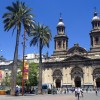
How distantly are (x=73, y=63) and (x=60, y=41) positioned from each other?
360 inches

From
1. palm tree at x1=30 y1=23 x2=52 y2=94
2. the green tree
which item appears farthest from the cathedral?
palm tree at x1=30 y1=23 x2=52 y2=94

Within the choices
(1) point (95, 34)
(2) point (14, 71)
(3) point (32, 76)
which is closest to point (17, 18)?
(2) point (14, 71)

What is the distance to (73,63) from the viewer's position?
94625mm

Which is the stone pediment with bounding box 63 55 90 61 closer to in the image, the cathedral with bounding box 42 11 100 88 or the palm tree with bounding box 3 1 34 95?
the cathedral with bounding box 42 11 100 88

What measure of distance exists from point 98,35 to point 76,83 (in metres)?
18.1

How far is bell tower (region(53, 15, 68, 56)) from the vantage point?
317 feet

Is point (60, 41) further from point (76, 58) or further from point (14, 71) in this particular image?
point (14, 71)

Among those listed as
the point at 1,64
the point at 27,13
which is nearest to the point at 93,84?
the point at 1,64

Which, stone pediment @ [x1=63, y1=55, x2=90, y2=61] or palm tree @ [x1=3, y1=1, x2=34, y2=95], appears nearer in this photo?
palm tree @ [x1=3, y1=1, x2=34, y2=95]

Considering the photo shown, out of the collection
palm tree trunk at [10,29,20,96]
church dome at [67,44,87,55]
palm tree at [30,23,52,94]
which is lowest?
palm tree trunk at [10,29,20,96]

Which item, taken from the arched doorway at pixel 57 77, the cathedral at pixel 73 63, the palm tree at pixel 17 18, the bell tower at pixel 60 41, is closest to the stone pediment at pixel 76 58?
the cathedral at pixel 73 63

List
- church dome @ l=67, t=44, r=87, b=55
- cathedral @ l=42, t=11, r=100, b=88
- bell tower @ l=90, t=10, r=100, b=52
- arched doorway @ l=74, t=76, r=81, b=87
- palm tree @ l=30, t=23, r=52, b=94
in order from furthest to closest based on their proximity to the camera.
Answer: church dome @ l=67, t=44, r=87, b=55, arched doorway @ l=74, t=76, r=81, b=87, bell tower @ l=90, t=10, r=100, b=52, cathedral @ l=42, t=11, r=100, b=88, palm tree @ l=30, t=23, r=52, b=94

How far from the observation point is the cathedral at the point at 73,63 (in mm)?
91250

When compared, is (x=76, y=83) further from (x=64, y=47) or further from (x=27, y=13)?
(x=27, y=13)
